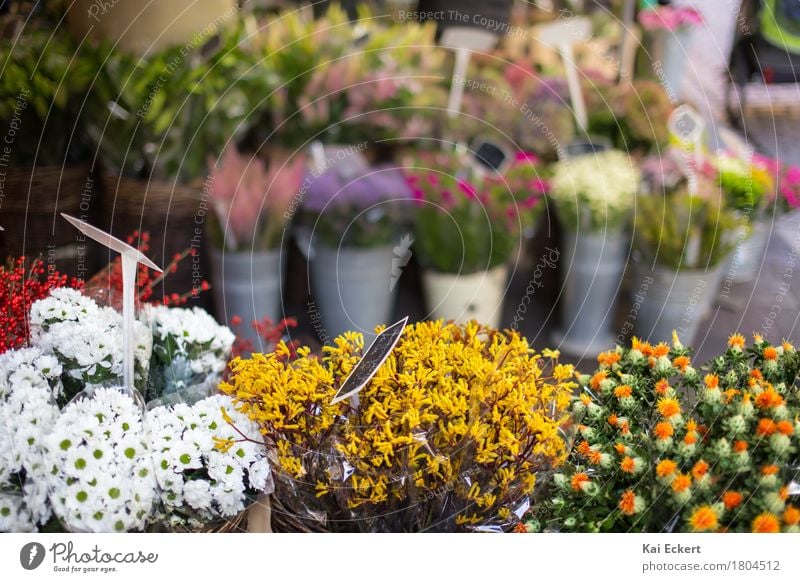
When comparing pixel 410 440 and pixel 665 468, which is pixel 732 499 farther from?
pixel 410 440

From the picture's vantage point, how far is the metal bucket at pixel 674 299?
134cm

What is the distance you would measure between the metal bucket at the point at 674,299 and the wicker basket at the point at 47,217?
37.2 inches

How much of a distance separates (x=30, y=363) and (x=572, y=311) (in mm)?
931

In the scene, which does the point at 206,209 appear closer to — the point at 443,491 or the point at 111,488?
the point at 111,488

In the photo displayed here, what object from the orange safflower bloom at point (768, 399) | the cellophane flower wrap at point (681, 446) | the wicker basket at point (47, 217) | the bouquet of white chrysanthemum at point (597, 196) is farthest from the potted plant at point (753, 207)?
the wicker basket at point (47, 217)

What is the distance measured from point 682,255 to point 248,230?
830 mm

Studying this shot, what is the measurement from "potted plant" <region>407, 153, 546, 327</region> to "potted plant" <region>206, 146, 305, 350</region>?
0.87ft

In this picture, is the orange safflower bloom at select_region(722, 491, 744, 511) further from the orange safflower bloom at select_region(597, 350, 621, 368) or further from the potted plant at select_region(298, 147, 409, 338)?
the potted plant at select_region(298, 147, 409, 338)

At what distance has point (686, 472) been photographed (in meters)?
0.92

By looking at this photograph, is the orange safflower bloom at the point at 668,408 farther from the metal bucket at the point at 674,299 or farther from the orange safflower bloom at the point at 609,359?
the metal bucket at the point at 674,299

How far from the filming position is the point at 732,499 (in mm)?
886

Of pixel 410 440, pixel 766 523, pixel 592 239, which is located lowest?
pixel 766 523

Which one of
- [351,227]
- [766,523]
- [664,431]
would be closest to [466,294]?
[351,227]

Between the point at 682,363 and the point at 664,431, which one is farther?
the point at 682,363
